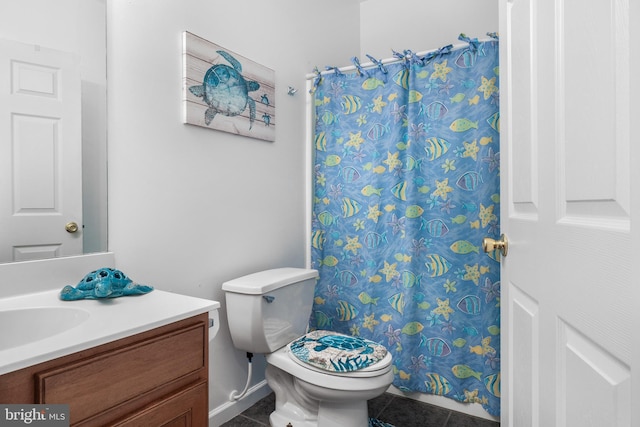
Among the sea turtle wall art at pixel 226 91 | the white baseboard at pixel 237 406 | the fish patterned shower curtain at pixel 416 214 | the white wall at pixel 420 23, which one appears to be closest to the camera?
the sea turtle wall art at pixel 226 91

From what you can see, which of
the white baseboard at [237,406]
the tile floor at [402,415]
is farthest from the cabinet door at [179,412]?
the tile floor at [402,415]

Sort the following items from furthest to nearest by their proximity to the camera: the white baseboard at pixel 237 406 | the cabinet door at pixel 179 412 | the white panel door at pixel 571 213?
the white baseboard at pixel 237 406
the cabinet door at pixel 179 412
the white panel door at pixel 571 213

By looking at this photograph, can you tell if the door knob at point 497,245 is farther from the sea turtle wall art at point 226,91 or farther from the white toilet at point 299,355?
the sea turtle wall art at point 226,91

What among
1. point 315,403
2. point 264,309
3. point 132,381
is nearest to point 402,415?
point 315,403

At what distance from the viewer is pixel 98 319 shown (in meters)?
0.87

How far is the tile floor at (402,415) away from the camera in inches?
68.2

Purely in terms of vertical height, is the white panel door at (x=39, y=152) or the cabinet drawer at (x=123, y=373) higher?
the white panel door at (x=39, y=152)

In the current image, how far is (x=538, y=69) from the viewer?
0.82 meters

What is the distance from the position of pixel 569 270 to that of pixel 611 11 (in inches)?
16.6

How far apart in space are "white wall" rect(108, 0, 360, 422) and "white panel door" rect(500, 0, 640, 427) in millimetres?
1213

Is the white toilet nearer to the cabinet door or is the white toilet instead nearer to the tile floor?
the tile floor

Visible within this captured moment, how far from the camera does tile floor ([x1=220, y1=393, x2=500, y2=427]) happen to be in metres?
1.73

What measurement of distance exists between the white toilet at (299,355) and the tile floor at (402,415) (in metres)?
0.15

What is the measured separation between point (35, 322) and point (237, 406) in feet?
3.64
